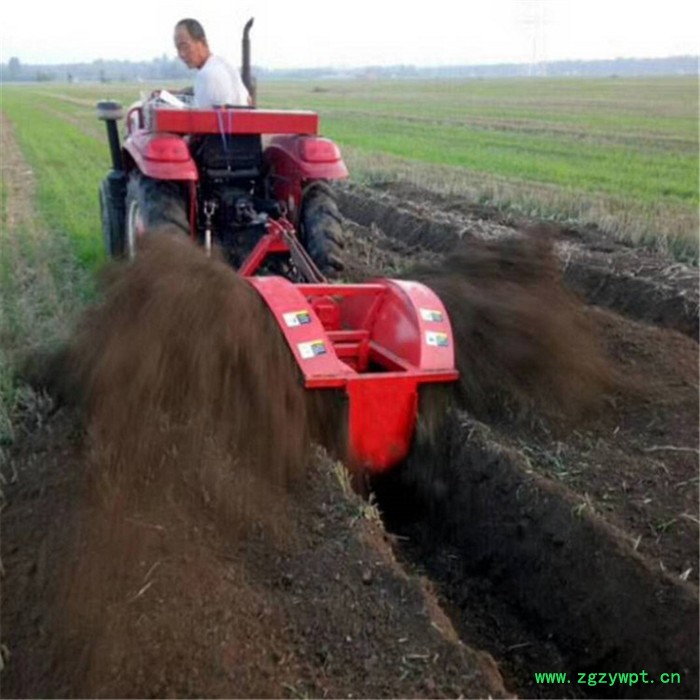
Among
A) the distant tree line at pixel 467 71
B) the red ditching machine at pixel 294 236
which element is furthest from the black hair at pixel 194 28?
the distant tree line at pixel 467 71

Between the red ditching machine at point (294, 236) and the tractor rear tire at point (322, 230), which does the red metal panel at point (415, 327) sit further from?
the tractor rear tire at point (322, 230)

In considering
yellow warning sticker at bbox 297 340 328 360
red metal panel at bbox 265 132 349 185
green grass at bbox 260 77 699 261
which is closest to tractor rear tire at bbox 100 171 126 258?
red metal panel at bbox 265 132 349 185

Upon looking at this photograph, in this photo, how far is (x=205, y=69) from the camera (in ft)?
18.6

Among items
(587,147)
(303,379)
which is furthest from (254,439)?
(587,147)

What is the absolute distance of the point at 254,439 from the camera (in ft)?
12.5

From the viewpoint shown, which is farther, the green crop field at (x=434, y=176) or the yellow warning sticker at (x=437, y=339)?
the green crop field at (x=434, y=176)

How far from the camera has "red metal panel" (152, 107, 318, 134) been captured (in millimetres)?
5320

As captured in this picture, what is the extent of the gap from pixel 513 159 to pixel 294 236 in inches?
482

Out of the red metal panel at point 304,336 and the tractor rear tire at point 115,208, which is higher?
the tractor rear tire at point 115,208

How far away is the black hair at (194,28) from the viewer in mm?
5691

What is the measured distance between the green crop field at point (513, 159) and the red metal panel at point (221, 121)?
213 cm

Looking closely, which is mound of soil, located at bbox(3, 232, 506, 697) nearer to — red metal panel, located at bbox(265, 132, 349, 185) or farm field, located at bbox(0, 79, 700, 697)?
farm field, located at bbox(0, 79, 700, 697)

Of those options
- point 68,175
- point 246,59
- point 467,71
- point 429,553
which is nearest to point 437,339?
point 429,553

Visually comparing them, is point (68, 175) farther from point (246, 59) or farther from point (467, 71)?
point (467, 71)
